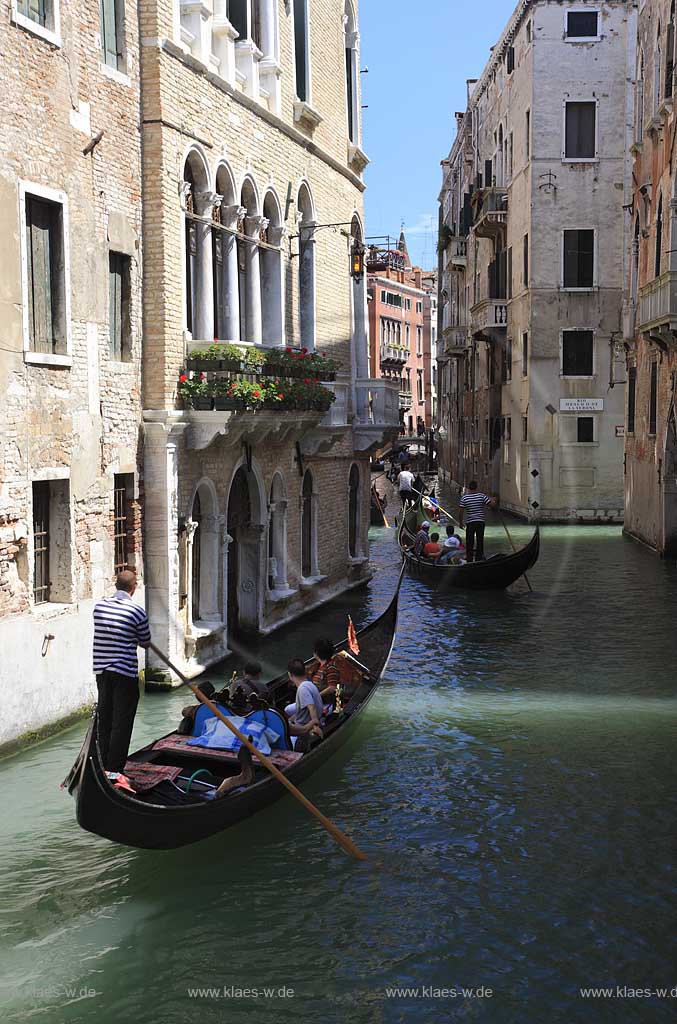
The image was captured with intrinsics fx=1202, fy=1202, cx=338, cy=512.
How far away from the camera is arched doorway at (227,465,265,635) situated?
1223cm

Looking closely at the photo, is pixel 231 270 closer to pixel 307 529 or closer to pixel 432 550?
pixel 307 529

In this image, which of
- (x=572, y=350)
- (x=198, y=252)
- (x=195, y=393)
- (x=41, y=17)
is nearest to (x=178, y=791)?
(x=195, y=393)

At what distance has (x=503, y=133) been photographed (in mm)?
29984

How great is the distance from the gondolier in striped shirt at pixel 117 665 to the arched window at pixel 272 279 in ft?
21.2

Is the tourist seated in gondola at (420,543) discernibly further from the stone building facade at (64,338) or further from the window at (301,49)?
the stone building facade at (64,338)

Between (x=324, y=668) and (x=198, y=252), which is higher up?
(x=198, y=252)

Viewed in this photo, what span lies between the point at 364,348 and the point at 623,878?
11.0 m

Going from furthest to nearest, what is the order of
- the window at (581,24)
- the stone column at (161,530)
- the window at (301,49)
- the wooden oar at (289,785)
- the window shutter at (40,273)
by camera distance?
1. the window at (581,24)
2. the window at (301,49)
3. the stone column at (161,530)
4. the window shutter at (40,273)
5. the wooden oar at (289,785)

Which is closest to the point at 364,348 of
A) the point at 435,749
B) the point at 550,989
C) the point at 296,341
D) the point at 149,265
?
the point at 296,341

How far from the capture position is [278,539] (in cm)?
1315

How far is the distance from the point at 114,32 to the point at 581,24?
18523 millimetres

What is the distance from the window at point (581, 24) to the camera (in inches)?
995

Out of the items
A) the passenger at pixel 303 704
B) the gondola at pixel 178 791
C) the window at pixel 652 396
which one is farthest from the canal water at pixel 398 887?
the window at pixel 652 396
